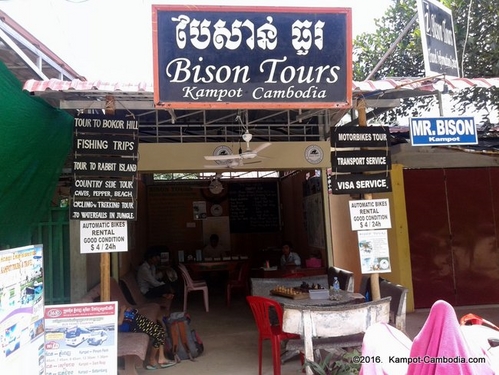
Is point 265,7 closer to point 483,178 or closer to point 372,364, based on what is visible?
point 372,364

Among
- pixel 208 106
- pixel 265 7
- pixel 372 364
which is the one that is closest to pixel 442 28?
pixel 265 7

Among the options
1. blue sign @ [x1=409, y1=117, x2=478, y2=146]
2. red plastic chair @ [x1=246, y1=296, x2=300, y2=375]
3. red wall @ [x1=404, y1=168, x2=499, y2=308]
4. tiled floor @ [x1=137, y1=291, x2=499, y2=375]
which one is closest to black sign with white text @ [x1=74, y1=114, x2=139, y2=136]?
red plastic chair @ [x1=246, y1=296, x2=300, y2=375]

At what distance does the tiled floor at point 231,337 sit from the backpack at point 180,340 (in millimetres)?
Answer: 92

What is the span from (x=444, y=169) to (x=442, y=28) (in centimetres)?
295

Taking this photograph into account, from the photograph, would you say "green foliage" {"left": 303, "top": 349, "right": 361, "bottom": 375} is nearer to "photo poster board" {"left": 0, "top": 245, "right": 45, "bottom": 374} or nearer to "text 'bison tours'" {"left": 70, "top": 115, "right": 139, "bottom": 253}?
"text 'bison tours'" {"left": 70, "top": 115, "right": 139, "bottom": 253}

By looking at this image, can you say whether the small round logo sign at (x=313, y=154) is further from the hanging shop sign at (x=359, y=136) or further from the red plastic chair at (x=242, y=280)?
the red plastic chair at (x=242, y=280)

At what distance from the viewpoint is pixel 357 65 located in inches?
362

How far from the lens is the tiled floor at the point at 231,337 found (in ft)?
15.6

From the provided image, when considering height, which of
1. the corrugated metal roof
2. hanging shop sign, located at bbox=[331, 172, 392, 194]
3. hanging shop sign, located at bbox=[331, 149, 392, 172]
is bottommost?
hanging shop sign, located at bbox=[331, 172, 392, 194]

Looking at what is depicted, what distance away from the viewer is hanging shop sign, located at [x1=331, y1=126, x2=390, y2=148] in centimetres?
448

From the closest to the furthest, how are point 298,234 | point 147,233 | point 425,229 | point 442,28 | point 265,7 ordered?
point 265,7
point 442,28
point 425,229
point 298,234
point 147,233

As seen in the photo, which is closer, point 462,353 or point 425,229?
point 462,353

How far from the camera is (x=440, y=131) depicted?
4438 mm

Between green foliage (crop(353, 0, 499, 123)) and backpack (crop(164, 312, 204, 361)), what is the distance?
388 centimetres
